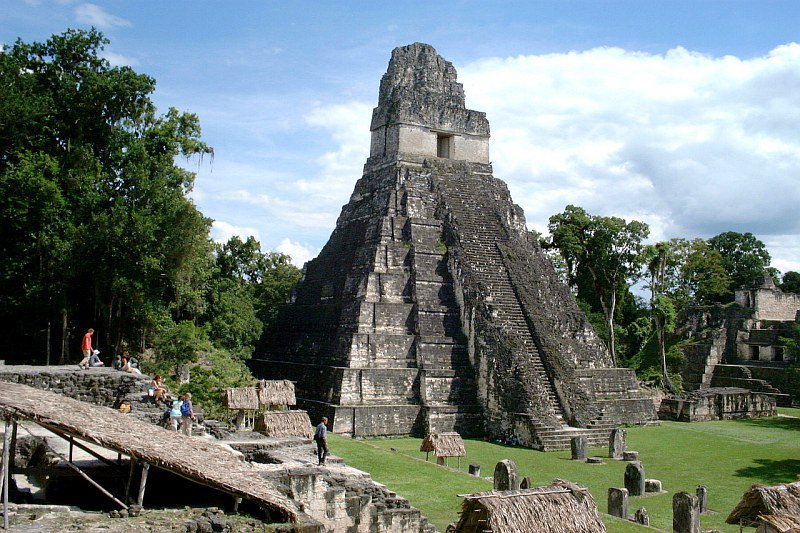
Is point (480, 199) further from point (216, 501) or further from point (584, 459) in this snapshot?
point (216, 501)

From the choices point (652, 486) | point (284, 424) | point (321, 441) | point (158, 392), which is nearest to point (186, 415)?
point (158, 392)

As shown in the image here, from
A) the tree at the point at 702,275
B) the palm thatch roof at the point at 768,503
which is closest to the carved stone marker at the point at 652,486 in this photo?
the palm thatch roof at the point at 768,503

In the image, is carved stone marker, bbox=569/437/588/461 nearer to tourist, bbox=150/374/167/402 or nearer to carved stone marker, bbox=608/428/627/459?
carved stone marker, bbox=608/428/627/459

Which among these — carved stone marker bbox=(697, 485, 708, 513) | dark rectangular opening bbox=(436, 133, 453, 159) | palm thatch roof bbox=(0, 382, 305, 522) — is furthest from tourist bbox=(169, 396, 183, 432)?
dark rectangular opening bbox=(436, 133, 453, 159)

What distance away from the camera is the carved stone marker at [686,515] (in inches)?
458

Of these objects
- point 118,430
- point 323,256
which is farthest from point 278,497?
point 323,256

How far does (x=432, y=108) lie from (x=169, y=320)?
38.6ft

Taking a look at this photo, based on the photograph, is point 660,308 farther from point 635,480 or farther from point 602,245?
point 635,480

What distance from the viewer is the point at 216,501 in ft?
31.7

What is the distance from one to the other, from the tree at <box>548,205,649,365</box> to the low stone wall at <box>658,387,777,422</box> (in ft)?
22.2

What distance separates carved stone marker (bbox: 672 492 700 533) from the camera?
38.2ft

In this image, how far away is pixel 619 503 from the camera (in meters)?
12.7

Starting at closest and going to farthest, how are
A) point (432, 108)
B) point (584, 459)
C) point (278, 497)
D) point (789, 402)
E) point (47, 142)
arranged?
1. point (278, 497)
2. point (584, 459)
3. point (47, 142)
4. point (432, 108)
5. point (789, 402)

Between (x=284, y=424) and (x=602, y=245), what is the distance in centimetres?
2172
